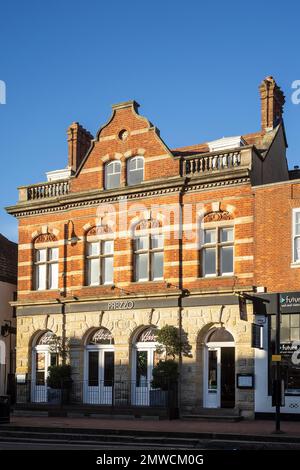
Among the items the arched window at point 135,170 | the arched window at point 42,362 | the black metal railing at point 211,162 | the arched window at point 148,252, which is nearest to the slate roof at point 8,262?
the arched window at point 42,362

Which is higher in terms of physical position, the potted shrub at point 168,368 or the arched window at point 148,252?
the arched window at point 148,252

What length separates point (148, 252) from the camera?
3106 cm

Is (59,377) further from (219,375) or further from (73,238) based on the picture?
(219,375)

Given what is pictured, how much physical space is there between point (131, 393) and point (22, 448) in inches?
513

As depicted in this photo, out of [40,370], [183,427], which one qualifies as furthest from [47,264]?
[183,427]

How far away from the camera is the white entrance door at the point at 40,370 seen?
33.1m

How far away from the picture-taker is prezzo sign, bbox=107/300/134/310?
1222 inches

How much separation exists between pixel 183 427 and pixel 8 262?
18268mm

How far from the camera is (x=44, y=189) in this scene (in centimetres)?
3475

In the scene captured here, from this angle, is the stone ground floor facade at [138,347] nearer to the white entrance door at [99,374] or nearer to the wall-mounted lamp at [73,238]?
the white entrance door at [99,374]

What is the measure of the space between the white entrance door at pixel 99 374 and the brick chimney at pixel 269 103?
1200cm

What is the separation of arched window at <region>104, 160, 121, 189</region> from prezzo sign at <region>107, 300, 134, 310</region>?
5.08 meters

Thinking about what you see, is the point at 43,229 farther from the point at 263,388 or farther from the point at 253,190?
the point at 263,388
